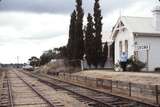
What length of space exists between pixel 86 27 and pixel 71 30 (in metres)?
7.77

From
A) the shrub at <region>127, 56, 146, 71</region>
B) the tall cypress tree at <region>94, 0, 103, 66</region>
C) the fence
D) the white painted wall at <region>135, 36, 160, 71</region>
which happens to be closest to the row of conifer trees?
the tall cypress tree at <region>94, 0, 103, 66</region>

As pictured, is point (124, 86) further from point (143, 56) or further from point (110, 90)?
point (143, 56)

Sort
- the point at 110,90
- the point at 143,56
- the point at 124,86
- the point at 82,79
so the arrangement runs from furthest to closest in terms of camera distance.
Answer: the point at 143,56
the point at 82,79
the point at 110,90
the point at 124,86

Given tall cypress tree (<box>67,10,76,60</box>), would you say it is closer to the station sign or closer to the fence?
the station sign

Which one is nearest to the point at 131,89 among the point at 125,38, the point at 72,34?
the point at 125,38

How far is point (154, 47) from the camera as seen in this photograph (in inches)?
1561

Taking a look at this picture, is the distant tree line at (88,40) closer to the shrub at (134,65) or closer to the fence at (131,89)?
the shrub at (134,65)

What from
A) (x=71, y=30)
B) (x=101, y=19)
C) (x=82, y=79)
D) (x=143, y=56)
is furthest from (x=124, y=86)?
(x=71, y=30)

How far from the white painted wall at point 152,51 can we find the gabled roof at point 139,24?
67cm

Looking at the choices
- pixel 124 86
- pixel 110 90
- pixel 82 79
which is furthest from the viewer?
pixel 82 79

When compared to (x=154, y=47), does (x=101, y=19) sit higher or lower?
higher

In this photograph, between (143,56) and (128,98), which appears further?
(143,56)

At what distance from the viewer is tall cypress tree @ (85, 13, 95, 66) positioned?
160 feet

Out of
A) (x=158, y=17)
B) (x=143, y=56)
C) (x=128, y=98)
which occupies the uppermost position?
(x=158, y=17)
